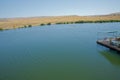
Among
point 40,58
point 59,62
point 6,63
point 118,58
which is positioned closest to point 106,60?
point 118,58

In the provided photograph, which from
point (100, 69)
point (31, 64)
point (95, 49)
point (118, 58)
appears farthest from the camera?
point (95, 49)

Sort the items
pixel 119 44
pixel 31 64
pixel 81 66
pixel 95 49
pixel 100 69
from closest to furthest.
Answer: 1. pixel 100 69
2. pixel 81 66
3. pixel 31 64
4. pixel 119 44
5. pixel 95 49

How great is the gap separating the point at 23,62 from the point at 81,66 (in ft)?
17.1

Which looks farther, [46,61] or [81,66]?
[46,61]

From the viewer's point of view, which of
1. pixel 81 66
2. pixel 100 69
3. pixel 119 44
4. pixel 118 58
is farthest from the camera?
→ pixel 119 44

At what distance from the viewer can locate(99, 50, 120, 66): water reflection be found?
55.7 feet

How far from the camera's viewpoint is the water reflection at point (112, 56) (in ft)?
55.7

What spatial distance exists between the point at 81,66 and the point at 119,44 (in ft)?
19.3

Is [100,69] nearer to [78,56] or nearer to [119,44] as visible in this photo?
[78,56]

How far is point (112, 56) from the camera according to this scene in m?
19.1

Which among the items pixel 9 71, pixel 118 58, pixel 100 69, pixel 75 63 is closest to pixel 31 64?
pixel 9 71

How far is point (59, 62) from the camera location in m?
16.8

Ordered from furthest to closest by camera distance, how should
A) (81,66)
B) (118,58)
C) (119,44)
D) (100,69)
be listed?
(119,44)
(118,58)
(81,66)
(100,69)

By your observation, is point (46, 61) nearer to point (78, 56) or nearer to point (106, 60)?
point (78, 56)
